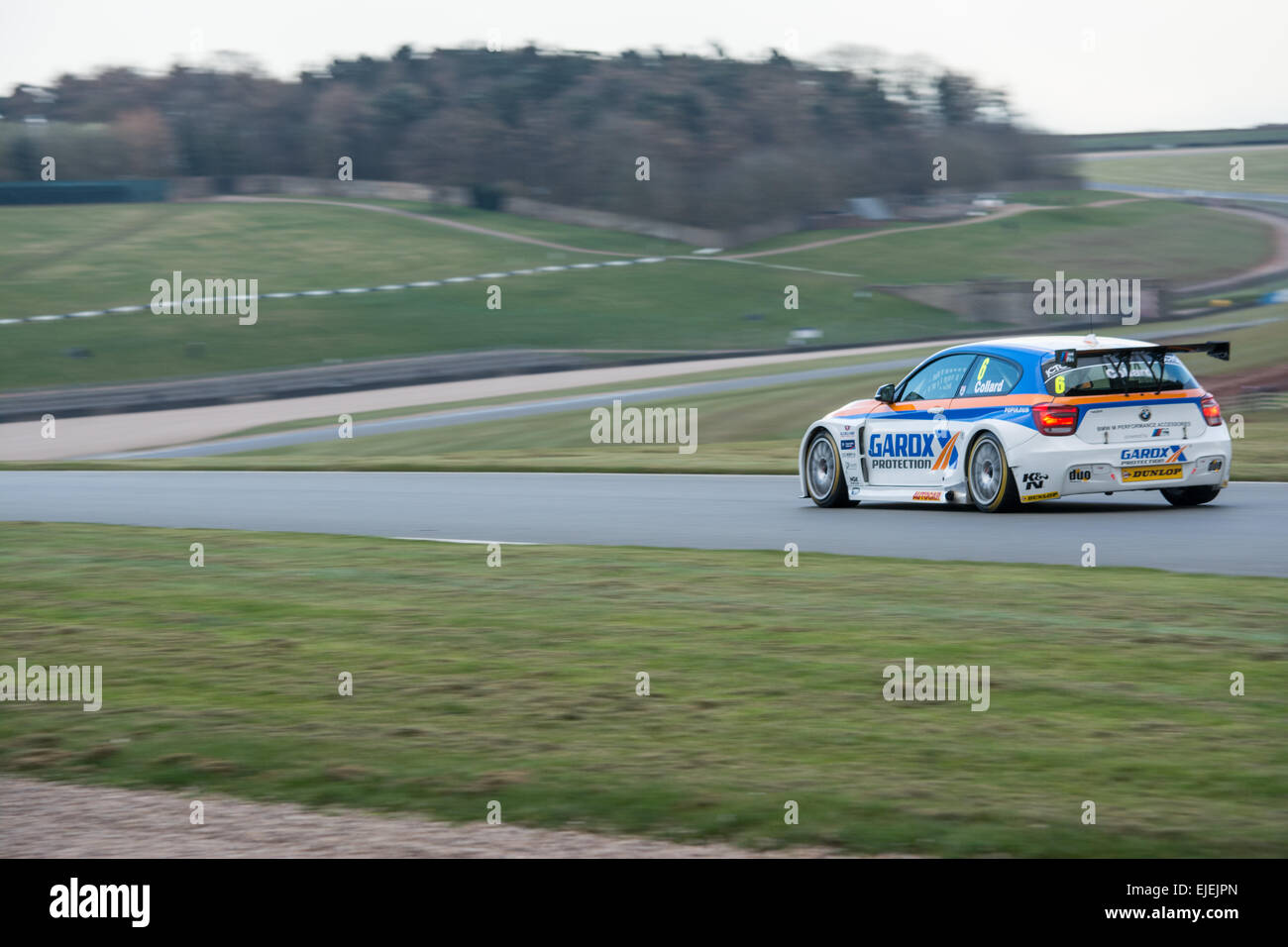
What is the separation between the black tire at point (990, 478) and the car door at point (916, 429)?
255mm

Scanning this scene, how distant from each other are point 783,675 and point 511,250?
75261 mm

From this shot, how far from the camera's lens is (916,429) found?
50.3 feet

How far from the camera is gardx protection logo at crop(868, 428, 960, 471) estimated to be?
1510cm

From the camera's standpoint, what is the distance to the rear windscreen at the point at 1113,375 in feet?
46.8

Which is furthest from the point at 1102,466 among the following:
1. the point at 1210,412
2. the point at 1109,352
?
the point at 1210,412

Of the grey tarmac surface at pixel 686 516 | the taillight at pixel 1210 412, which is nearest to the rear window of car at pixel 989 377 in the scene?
the grey tarmac surface at pixel 686 516

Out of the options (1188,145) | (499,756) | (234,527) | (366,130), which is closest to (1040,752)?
(499,756)

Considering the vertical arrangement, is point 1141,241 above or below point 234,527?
above

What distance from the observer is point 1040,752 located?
251 inches

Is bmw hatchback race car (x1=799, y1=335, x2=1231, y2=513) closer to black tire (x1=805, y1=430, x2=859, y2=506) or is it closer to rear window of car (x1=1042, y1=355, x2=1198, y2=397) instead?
rear window of car (x1=1042, y1=355, x2=1198, y2=397)

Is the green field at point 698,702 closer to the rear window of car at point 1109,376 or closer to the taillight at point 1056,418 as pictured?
the taillight at point 1056,418

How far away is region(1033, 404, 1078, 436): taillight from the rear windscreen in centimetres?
14
